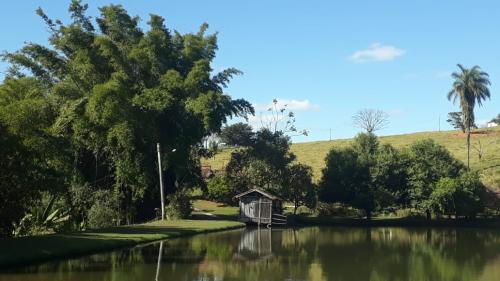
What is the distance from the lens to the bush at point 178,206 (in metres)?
48.1

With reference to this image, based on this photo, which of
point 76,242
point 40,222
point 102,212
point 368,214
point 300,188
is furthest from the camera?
point 368,214

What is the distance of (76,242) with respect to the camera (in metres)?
27.7

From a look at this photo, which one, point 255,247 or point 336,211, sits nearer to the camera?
point 255,247

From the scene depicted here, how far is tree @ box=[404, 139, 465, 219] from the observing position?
190 ft

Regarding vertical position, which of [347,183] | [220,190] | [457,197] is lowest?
[457,197]

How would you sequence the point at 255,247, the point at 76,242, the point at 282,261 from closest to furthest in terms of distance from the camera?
the point at 282,261 < the point at 76,242 < the point at 255,247

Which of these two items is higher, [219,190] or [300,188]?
[300,188]

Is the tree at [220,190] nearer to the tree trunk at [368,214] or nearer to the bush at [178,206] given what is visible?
the bush at [178,206]

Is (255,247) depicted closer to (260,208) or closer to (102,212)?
(102,212)

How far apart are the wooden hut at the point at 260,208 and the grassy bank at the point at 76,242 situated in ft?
40.4

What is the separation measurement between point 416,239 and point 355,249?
1039cm

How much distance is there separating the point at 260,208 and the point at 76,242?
2710 centimetres

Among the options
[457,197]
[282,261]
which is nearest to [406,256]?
[282,261]

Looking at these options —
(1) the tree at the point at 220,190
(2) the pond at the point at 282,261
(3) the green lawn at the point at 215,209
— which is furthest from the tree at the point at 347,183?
(2) the pond at the point at 282,261
